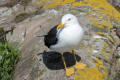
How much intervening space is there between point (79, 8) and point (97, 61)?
265 centimetres

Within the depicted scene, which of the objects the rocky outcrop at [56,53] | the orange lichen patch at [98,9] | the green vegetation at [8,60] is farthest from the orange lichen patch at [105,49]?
the green vegetation at [8,60]

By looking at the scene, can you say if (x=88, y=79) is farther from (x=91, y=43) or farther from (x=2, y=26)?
(x=2, y=26)

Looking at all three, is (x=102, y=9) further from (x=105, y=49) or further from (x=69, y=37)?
(x=69, y=37)

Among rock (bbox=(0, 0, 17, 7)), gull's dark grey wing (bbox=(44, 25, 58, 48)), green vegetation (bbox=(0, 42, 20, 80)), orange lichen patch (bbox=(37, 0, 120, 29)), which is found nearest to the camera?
gull's dark grey wing (bbox=(44, 25, 58, 48))

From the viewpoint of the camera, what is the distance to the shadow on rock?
428 centimetres

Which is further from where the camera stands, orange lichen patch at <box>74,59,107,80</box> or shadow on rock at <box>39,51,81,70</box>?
shadow on rock at <box>39,51,81,70</box>

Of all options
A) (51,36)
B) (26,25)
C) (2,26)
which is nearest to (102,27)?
(51,36)

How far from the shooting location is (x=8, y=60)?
202 inches

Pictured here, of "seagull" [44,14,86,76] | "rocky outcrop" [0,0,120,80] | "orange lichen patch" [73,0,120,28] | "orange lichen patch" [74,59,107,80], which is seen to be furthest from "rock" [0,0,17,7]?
"orange lichen patch" [74,59,107,80]

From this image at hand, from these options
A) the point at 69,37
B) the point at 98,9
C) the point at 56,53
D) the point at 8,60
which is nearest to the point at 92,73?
the point at 69,37

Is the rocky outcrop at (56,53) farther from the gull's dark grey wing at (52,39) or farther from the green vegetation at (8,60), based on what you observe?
the gull's dark grey wing at (52,39)

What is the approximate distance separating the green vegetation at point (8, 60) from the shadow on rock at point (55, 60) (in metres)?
1.12

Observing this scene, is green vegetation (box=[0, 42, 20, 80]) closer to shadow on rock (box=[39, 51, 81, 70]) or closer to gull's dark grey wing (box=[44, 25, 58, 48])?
shadow on rock (box=[39, 51, 81, 70])

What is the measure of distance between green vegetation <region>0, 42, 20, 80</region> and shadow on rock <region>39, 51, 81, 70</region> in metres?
1.12
